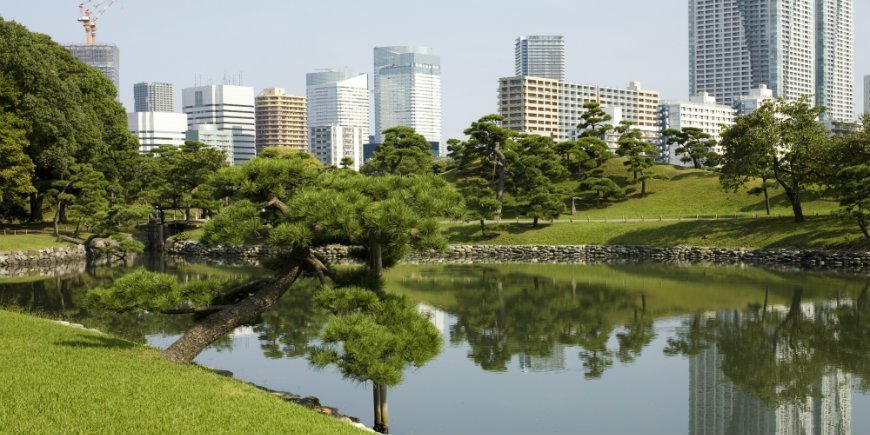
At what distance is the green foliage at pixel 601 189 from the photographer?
148 feet

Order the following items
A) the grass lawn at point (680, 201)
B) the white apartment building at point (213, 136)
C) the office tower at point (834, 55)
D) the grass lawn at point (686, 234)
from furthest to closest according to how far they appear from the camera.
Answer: the office tower at point (834, 55) < the white apartment building at point (213, 136) < the grass lawn at point (680, 201) < the grass lawn at point (686, 234)

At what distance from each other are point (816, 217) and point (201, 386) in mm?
32616

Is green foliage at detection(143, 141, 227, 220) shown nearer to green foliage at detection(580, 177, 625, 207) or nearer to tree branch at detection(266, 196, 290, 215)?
green foliage at detection(580, 177, 625, 207)

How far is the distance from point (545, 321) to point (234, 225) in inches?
426

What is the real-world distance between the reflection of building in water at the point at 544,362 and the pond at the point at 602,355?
37mm

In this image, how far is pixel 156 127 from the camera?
15725cm

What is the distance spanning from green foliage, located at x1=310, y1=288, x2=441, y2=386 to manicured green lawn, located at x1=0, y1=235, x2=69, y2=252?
98.8ft

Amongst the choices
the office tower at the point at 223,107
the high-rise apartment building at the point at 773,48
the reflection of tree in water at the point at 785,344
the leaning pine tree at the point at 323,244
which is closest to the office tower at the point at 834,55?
the high-rise apartment building at the point at 773,48

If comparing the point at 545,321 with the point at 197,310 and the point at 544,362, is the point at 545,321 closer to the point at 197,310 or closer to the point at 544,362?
the point at 544,362

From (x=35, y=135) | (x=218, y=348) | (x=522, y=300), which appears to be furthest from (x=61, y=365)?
(x=35, y=135)

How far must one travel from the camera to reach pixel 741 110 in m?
141

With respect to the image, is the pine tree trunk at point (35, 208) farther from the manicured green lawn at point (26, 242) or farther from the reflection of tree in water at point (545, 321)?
the reflection of tree in water at point (545, 321)

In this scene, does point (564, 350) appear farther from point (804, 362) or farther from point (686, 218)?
point (686, 218)

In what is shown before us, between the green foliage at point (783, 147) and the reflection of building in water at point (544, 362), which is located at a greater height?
the green foliage at point (783, 147)
